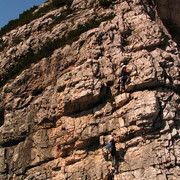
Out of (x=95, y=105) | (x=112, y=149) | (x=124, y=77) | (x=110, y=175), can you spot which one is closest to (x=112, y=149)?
(x=112, y=149)

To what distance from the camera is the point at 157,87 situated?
1552cm

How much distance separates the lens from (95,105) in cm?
1642

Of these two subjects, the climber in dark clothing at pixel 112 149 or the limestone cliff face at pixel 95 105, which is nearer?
the climber in dark clothing at pixel 112 149

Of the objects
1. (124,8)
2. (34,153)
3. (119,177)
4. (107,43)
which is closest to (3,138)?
(34,153)

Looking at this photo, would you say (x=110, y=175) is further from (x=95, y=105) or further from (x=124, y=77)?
(x=124, y=77)

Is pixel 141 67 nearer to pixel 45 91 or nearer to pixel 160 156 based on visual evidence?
pixel 160 156

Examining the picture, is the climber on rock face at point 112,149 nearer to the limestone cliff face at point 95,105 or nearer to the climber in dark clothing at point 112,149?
the climber in dark clothing at point 112,149

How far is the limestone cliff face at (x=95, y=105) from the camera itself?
13.7 meters

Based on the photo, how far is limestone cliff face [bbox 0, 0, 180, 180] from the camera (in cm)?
1368

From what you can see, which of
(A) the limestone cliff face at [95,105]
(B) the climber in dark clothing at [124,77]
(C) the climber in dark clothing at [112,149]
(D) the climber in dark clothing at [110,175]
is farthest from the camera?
(B) the climber in dark clothing at [124,77]

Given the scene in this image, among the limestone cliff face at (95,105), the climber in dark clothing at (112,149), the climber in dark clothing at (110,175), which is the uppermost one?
the limestone cliff face at (95,105)

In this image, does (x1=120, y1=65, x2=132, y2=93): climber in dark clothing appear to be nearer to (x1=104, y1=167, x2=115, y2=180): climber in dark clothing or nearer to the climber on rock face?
the climber on rock face

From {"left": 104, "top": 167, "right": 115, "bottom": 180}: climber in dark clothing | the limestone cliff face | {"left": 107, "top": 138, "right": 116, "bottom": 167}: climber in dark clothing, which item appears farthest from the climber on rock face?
the limestone cliff face

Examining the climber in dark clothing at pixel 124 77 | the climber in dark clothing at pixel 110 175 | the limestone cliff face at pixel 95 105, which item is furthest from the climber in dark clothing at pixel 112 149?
the climber in dark clothing at pixel 124 77
